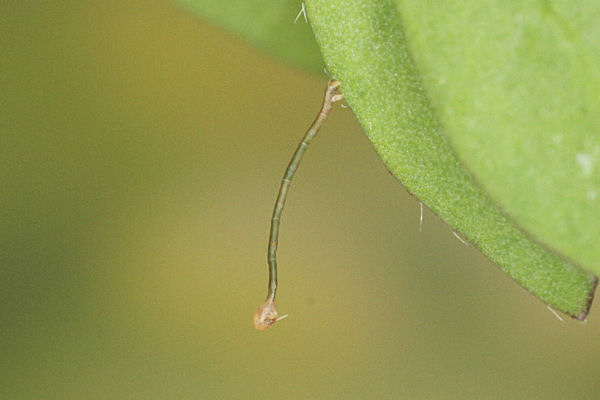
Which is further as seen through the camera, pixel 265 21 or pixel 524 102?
pixel 265 21

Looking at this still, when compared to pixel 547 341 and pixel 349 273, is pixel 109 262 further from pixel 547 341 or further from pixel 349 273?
pixel 547 341

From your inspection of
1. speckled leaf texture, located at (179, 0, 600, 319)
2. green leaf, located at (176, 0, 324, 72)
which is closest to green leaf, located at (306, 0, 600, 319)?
speckled leaf texture, located at (179, 0, 600, 319)

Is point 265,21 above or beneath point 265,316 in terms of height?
above

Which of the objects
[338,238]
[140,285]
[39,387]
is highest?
[338,238]

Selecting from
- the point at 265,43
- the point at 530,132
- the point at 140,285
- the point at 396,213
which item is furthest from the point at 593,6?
the point at 140,285

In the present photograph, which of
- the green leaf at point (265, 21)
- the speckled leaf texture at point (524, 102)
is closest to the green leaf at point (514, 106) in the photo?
the speckled leaf texture at point (524, 102)

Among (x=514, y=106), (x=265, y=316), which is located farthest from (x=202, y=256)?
(x=514, y=106)

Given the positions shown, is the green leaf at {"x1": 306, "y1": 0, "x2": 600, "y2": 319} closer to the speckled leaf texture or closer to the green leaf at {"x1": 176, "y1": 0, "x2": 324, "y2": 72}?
the speckled leaf texture

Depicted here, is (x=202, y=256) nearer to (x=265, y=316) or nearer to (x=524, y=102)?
(x=265, y=316)
